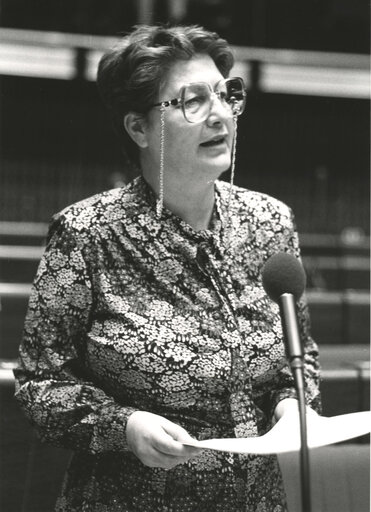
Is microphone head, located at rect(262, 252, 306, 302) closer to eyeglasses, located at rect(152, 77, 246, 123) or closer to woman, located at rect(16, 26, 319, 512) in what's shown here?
woman, located at rect(16, 26, 319, 512)

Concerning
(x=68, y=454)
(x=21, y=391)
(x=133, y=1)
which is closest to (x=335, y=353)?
(x=68, y=454)

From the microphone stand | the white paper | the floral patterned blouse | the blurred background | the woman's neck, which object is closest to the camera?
the microphone stand

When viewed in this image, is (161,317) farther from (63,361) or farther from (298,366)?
(298,366)

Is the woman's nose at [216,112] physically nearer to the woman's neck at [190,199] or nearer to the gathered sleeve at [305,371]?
the woman's neck at [190,199]

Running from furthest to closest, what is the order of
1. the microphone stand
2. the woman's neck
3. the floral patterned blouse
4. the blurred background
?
the blurred background < the woman's neck < the floral patterned blouse < the microphone stand

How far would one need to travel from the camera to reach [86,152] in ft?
25.4

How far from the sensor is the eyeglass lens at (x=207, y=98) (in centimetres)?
151

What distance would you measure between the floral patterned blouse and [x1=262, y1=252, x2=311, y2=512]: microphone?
26 cm

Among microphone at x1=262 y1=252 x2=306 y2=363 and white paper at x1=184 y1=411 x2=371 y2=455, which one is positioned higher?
microphone at x1=262 y1=252 x2=306 y2=363

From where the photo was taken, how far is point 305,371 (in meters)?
1.59

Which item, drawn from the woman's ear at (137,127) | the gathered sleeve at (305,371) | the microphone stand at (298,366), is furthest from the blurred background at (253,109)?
the microphone stand at (298,366)

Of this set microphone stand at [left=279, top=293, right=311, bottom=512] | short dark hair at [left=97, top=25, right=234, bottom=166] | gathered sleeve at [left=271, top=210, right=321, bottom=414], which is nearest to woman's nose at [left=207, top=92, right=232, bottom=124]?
short dark hair at [left=97, top=25, right=234, bottom=166]

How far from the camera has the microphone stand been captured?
3.22ft

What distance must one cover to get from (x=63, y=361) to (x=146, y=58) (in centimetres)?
56
